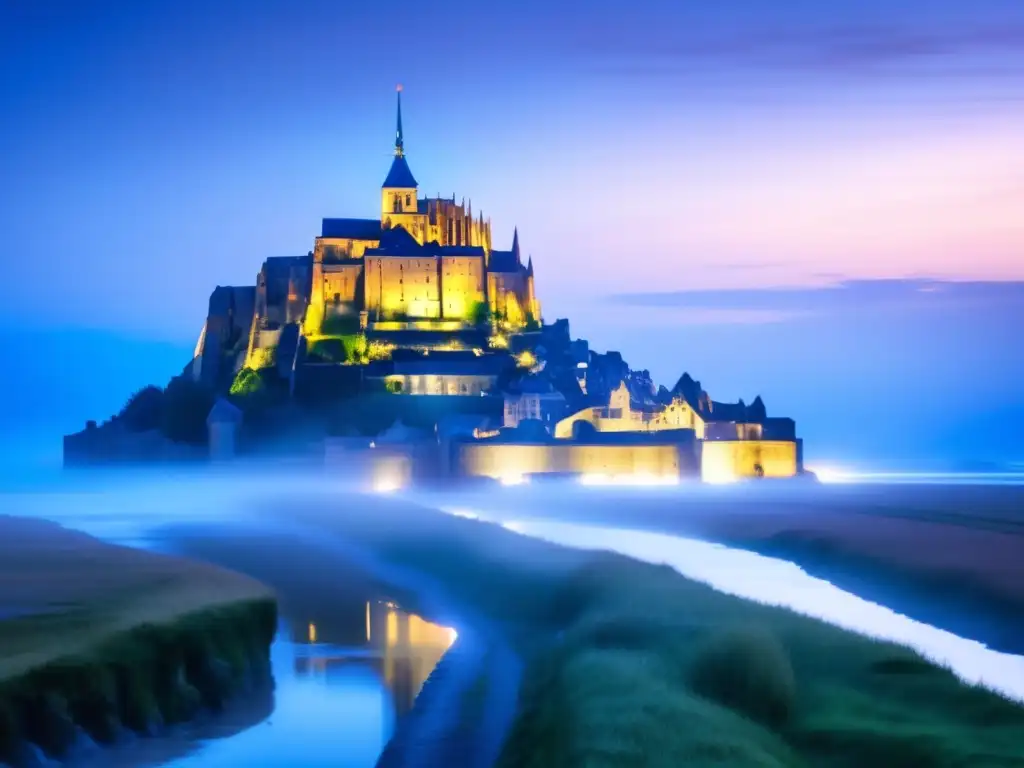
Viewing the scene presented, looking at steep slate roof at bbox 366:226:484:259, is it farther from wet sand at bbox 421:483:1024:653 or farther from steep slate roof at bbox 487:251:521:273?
wet sand at bbox 421:483:1024:653

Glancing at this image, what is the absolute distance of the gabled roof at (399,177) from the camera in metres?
90.5

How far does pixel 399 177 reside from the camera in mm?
90812

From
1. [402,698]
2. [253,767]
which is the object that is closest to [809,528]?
[402,698]

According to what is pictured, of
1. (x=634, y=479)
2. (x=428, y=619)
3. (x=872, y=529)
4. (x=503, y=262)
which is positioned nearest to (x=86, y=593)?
(x=428, y=619)

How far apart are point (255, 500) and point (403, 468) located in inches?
308

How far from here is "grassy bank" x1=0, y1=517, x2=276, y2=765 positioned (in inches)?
508

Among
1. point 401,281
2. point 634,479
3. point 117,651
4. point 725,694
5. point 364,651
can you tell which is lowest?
point 364,651

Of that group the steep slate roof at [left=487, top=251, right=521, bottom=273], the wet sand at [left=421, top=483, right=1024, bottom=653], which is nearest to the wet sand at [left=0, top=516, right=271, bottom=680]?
the wet sand at [left=421, top=483, right=1024, bottom=653]

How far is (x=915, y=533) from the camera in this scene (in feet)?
114

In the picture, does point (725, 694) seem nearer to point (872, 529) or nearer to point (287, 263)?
point (872, 529)

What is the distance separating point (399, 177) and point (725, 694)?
260 ft

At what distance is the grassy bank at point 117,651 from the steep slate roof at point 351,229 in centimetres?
6326

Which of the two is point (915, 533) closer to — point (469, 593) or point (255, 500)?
point (469, 593)

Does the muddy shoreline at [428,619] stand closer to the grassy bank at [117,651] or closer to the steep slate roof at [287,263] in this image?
the grassy bank at [117,651]
